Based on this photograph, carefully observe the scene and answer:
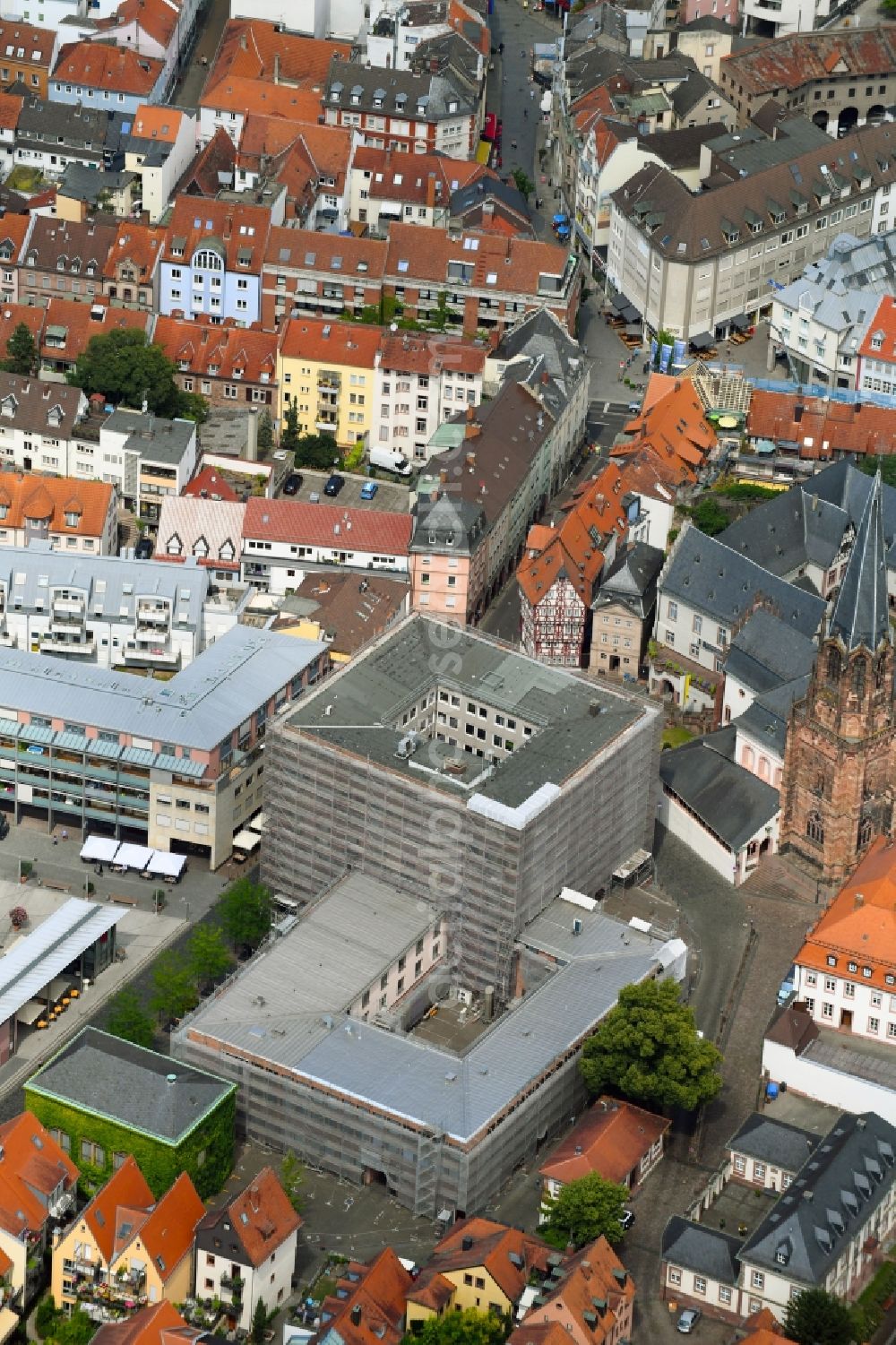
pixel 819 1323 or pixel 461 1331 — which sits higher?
pixel 819 1323

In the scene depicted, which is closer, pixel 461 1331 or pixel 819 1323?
pixel 461 1331

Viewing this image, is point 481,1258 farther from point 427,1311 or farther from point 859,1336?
point 859,1336

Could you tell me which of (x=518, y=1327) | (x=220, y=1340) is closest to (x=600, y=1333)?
(x=518, y=1327)

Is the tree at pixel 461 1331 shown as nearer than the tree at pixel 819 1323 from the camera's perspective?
Yes

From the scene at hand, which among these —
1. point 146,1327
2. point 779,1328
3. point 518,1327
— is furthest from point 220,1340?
point 779,1328
